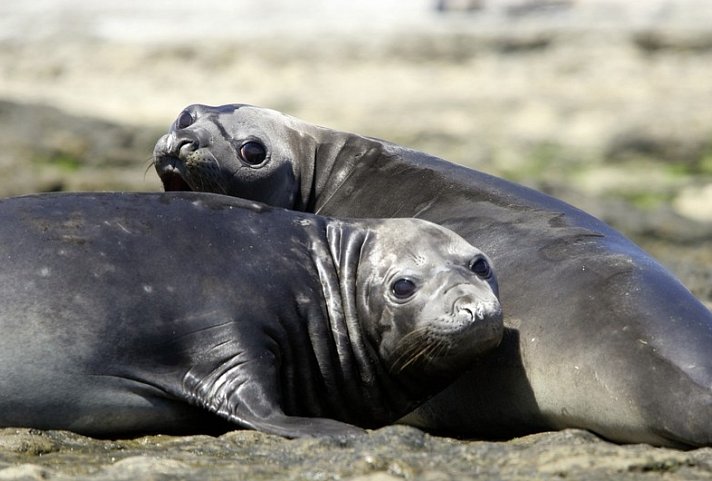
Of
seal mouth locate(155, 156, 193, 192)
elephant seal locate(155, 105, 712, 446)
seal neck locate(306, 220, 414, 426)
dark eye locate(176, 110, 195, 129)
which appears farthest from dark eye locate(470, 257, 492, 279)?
dark eye locate(176, 110, 195, 129)

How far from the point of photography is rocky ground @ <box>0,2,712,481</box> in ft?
43.9

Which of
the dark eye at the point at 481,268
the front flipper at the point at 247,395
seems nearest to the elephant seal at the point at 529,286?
the dark eye at the point at 481,268

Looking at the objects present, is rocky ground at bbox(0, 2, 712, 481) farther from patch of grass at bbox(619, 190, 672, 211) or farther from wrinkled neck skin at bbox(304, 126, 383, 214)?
wrinkled neck skin at bbox(304, 126, 383, 214)

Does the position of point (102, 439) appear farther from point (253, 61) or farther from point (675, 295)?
point (253, 61)

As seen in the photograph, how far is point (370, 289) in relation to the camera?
5.80 metres

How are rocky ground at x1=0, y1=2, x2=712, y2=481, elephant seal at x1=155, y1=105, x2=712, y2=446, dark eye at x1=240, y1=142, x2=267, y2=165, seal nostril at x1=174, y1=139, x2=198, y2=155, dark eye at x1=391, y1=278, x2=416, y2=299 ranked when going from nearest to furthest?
elephant seal at x1=155, y1=105, x2=712, y2=446 → dark eye at x1=391, y1=278, x2=416, y2=299 → seal nostril at x1=174, y1=139, x2=198, y2=155 → dark eye at x1=240, y1=142, x2=267, y2=165 → rocky ground at x1=0, y1=2, x2=712, y2=481

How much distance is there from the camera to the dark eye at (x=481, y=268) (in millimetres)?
5773

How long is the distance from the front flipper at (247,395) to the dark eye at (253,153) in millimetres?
2284

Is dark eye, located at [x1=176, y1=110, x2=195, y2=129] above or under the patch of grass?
above

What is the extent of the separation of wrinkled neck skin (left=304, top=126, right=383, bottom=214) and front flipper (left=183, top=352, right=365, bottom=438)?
2358 mm

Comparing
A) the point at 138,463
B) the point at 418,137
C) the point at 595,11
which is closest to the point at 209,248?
the point at 138,463

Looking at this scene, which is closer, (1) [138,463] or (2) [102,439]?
(1) [138,463]

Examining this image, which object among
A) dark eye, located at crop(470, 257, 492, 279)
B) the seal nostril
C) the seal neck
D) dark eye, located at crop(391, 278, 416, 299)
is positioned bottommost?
the seal neck

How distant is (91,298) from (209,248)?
0.54 meters
